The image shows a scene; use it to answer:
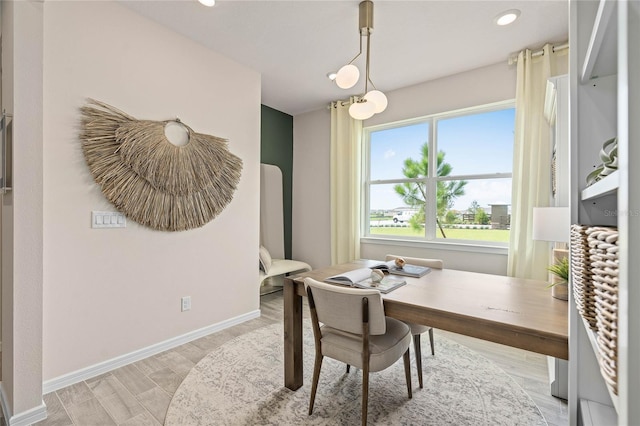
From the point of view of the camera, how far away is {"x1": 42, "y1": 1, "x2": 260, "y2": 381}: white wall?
1964 millimetres

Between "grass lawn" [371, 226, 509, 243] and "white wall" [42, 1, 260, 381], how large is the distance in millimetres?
1915

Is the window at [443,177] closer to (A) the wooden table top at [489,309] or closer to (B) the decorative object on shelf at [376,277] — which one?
(A) the wooden table top at [489,309]

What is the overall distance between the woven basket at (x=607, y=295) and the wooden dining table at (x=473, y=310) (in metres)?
0.62

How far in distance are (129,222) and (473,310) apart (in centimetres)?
236

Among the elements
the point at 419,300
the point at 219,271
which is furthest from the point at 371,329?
the point at 219,271

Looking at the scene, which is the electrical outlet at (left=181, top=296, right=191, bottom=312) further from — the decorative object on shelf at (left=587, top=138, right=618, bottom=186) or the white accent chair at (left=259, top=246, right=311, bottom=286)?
the decorative object on shelf at (left=587, top=138, right=618, bottom=186)

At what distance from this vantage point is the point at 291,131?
4746mm

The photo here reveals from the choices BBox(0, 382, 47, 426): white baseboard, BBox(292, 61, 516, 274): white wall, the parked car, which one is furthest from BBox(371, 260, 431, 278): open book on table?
BBox(0, 382, 47, 426): white baseboard

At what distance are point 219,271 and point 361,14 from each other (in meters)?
2.48

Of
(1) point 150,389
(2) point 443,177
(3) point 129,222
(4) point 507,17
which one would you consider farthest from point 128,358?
(4) point 507,17

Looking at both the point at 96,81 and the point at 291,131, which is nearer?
the point at 96,81

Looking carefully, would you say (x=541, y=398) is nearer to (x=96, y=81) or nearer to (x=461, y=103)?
(x=461, y=103)

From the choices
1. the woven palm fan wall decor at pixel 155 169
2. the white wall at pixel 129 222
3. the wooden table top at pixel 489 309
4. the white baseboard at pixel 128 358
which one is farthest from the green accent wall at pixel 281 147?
the wooden table top at pixel 489 309

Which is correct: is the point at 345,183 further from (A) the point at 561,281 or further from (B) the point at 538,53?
(A) the point at 561,281
